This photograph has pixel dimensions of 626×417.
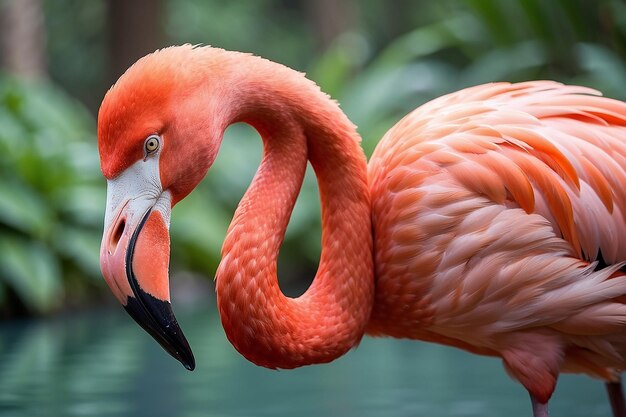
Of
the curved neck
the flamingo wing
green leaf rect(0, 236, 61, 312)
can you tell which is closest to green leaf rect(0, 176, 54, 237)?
green leaf rect(0, 236, 61, 312)

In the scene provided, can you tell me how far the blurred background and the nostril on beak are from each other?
1430 mm

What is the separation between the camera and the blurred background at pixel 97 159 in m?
6.96

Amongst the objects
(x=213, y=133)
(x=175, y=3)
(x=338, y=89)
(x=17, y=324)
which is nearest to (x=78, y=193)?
(x=17, y=324)

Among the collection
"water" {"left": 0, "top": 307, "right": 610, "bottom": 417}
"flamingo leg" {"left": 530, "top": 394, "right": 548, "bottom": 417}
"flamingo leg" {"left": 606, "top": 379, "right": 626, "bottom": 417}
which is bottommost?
"water" {"left": 0, "top": 307, "right": 610, "bottom": 417}

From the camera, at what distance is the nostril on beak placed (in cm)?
259

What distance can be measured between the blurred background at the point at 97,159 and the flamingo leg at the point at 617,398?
60cm

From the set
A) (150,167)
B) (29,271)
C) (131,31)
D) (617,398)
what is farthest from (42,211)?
(617,398)

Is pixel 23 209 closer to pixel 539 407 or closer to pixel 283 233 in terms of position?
pixel 283 233

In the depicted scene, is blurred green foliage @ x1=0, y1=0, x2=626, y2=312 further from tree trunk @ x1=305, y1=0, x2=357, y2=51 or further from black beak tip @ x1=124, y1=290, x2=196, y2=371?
black beak tip @ x1=124, y1=290, x2=196, y2=371

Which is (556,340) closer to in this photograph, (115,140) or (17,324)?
(115,140)

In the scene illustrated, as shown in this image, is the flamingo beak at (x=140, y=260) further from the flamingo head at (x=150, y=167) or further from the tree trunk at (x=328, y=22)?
the tree trunk at (x=328, y=22)

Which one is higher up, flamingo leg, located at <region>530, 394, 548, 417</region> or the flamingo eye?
the flamingo eye

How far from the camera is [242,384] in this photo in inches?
181

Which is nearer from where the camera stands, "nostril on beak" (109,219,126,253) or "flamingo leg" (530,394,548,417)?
"nostril on beak" (109,219,126,253)
